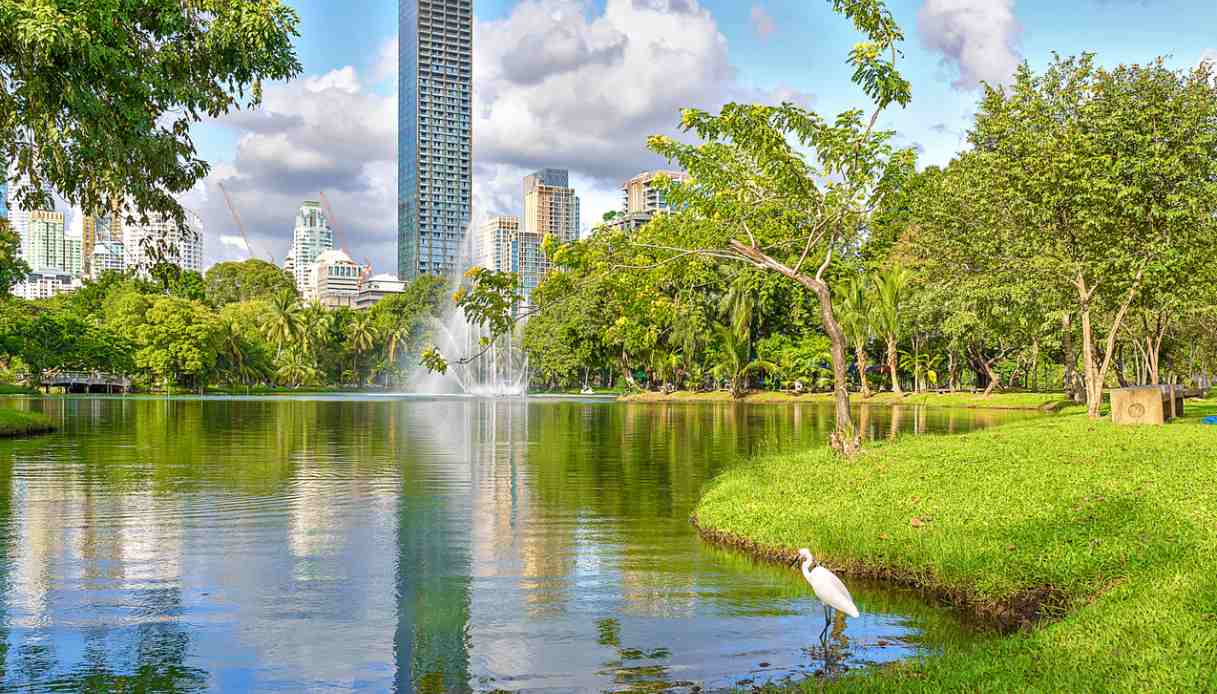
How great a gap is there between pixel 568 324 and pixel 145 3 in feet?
262

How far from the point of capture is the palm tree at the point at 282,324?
404 ft

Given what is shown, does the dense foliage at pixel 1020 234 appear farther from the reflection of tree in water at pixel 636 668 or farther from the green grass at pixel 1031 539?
the reflection of tree in water at pixel 636 668

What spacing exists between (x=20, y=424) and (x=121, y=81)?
3533cm

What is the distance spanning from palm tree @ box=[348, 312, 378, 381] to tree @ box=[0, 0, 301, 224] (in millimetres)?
126395

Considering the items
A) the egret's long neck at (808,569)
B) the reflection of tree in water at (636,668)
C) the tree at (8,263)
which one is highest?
the tree at (8,263)

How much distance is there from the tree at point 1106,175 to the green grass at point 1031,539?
12.1 m

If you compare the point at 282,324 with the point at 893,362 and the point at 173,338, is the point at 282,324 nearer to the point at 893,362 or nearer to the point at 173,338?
the point at 173,338

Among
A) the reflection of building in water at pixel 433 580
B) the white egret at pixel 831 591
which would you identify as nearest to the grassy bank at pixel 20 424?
the reflection of building in water at pixel 433 580

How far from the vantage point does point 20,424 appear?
4038cm

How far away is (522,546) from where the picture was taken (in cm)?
1555

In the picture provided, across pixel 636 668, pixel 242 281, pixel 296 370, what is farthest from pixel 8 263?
pixel 242 281

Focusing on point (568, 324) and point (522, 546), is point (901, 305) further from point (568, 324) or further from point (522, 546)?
point (522, 546)

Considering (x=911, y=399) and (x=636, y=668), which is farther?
(x=911, y=399)

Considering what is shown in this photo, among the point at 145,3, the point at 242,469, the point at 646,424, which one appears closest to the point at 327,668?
the point at 145,3
